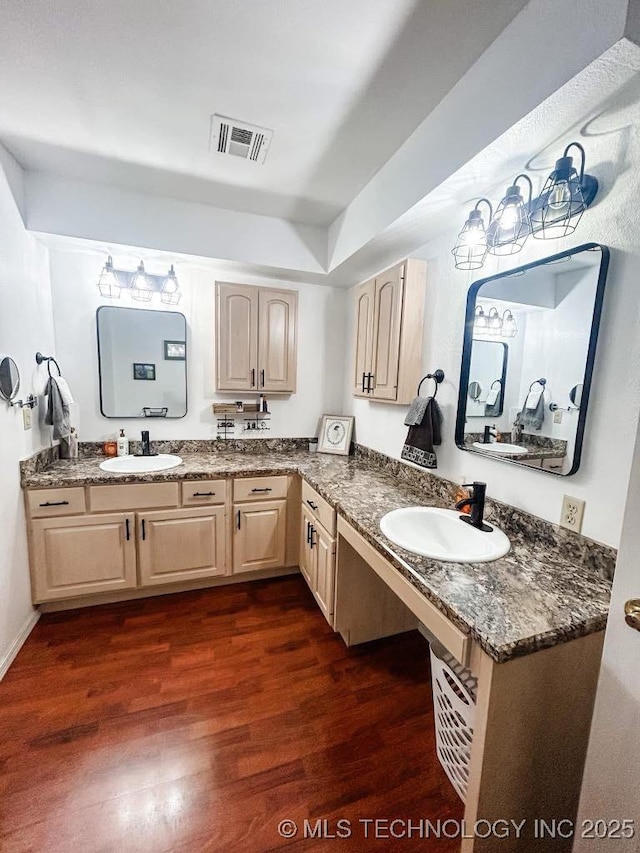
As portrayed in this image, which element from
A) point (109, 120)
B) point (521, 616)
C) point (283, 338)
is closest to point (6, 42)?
point (109, 120)

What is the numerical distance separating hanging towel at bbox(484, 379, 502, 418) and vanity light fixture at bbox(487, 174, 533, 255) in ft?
1.80

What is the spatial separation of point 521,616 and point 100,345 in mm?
2747

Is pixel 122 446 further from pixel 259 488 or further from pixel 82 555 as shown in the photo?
pixel 259 488

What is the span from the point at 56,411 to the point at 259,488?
4.37 ft

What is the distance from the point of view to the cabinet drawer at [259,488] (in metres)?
2.30

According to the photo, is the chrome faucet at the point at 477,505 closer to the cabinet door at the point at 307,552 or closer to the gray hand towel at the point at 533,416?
the gray hand towel at the point at 533,416

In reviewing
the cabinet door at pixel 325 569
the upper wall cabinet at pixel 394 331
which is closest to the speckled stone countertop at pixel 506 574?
the cabinet door at pixel 325 569

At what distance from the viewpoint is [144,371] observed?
249 centimetres

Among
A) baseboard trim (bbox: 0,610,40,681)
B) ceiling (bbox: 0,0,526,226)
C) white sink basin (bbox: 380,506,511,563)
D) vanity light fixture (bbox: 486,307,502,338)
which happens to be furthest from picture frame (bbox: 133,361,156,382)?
vanity light fixture (bbox: 486,307,502,338)

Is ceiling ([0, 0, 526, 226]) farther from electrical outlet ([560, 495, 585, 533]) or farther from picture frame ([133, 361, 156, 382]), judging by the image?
electrical outlet ([560, 495, 585, 533])

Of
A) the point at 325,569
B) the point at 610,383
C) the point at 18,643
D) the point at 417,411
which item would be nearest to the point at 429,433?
the point at 417,411

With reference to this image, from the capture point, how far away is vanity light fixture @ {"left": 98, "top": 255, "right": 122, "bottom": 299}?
2.25 metres

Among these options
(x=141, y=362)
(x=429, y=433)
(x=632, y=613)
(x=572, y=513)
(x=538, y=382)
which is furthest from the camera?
(x=141, y=362)

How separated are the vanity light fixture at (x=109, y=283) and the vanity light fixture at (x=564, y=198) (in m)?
2.40
